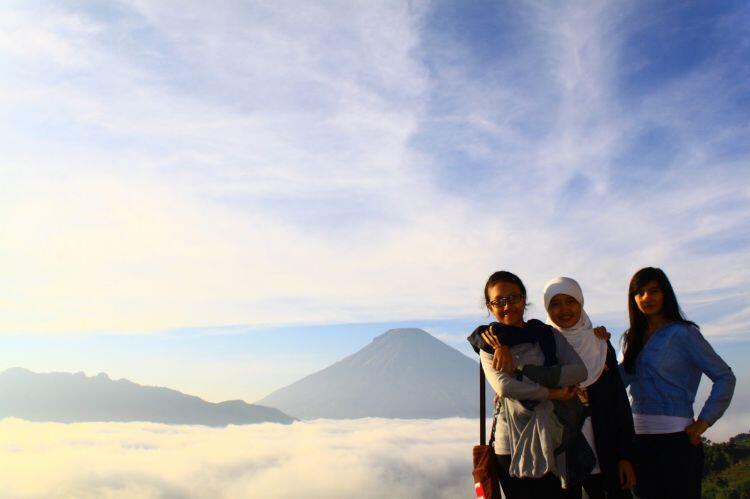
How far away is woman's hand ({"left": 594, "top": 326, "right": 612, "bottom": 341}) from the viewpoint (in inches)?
160

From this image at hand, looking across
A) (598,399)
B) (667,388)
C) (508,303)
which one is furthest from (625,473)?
(508,303)

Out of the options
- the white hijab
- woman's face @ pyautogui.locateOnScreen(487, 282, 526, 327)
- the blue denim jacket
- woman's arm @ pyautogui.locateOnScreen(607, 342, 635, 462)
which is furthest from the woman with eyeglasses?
the blue denim jacket

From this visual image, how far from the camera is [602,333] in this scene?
4.09m

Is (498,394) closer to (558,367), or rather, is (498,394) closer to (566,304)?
(558,367)

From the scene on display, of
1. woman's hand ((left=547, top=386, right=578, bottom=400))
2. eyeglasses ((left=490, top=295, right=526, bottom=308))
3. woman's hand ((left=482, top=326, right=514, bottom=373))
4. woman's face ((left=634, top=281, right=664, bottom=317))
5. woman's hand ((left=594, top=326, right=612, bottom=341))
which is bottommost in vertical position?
woman's hand ((left=547, top=386, right=578, bottom=400))

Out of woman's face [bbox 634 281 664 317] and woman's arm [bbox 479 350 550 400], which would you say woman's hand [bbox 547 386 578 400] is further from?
woman's face [bbox 634 281 664 317]

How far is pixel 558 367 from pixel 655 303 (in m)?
1.40

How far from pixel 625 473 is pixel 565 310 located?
1.10m

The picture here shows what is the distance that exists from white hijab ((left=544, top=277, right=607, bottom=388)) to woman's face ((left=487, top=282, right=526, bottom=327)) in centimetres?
30

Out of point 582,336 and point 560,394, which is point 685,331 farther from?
point 560,394

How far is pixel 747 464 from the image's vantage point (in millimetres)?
57500

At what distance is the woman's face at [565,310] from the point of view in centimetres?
405

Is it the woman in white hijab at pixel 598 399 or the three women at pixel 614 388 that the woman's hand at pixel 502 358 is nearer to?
the three women at pixel 614 388

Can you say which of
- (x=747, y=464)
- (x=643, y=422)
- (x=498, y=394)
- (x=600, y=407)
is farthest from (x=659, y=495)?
(x=747, y=464)
